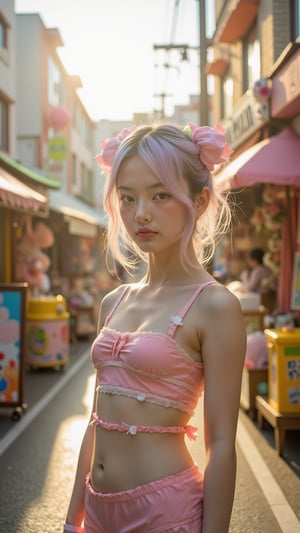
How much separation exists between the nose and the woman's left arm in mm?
317

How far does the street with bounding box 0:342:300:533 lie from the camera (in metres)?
4.30

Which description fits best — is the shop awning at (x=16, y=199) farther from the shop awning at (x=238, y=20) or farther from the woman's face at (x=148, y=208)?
the woman's face at (x=148, y=208)

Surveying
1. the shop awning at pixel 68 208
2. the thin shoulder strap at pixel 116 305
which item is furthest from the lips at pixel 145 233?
the shop awning at pixel 68 208

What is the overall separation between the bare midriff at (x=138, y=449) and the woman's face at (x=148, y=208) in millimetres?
460

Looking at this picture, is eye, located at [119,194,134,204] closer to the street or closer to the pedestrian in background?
the street

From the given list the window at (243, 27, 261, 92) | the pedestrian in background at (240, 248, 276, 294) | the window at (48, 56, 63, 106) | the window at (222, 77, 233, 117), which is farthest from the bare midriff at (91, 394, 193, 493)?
the window at (48, 56, 63, 106)

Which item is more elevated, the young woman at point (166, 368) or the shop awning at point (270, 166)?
the shop awning at point (270, 166)

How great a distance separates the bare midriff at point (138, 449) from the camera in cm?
177

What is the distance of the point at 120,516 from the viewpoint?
178cm

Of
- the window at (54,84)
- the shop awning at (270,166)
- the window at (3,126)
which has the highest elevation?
the window at (54,84)

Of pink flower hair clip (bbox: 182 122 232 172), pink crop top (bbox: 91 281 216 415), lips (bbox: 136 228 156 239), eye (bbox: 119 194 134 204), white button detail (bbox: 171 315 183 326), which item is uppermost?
pink flower hair clip (bbox: 182 122 232 172)

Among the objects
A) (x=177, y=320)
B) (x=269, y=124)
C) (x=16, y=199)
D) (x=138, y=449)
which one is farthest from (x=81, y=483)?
(x=269, y=124)

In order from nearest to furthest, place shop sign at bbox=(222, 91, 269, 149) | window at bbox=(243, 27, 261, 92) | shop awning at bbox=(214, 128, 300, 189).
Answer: shop awning at bbox=(214, 128, 300, 189), shop sign at bbox=(222, 91, 269, 149), window at bbox=(243, 27, 261, 92)

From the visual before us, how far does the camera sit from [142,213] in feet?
5.95
